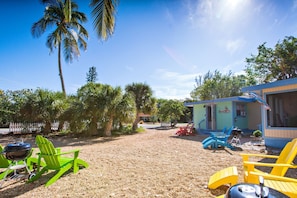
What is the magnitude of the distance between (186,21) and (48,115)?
11.2 m

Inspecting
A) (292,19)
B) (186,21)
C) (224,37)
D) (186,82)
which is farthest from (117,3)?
(186,82)

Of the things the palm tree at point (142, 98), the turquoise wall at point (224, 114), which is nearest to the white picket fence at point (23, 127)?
the palm tree at point (142, 98)

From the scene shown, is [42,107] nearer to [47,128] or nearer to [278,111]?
[47,128]

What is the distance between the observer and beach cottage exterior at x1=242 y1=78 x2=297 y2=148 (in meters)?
6.64

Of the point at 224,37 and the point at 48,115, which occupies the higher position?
the point at 224,37

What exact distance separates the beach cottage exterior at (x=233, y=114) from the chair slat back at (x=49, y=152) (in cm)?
1090

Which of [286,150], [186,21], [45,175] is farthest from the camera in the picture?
[186,21]

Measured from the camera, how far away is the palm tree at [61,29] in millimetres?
15422

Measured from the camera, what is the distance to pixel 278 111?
8422 mm

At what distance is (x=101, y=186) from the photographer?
11.1 feet

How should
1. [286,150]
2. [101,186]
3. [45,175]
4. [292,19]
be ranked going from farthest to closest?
1. [292,19]
2. [45,175]
3. [101,186]
4. [286,150]

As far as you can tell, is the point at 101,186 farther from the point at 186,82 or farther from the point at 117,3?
the point at 186,82

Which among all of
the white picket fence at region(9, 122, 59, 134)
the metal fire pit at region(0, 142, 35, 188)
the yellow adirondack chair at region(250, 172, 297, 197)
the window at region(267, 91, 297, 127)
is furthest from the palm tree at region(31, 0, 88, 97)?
the yellow adirondack chair at region(250, 172, 297, 197)

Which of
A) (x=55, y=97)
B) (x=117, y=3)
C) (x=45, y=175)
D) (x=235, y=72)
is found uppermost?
(x=235, y=72)
